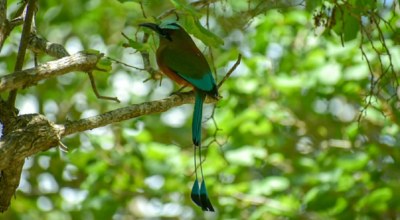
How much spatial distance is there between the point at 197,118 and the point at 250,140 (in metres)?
2.33

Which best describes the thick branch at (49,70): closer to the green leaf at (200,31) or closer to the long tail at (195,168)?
the green leaf at (200,31)

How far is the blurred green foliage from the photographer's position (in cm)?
500

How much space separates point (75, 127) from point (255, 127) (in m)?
3.10

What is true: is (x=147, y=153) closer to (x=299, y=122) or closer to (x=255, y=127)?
(x=255, y=127)

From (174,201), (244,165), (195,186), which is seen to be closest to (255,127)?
(244,165)

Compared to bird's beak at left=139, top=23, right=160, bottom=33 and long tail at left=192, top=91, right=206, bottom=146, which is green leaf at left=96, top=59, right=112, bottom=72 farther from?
long tail at left=192, top=91, right=206, bottom=146

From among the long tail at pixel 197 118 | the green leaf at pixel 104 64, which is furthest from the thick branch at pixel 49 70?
the long tail at pixel 197 118

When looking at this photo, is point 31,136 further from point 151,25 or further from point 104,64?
point 151,25

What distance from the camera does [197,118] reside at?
128 inches

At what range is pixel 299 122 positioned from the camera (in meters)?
6.23

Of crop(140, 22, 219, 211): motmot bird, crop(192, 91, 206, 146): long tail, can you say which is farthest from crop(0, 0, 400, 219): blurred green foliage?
crop(192, 91, 206, 146): long tail

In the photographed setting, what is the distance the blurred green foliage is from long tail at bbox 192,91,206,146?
2.99 ft

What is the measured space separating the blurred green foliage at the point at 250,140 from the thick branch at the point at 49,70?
1.60 metres

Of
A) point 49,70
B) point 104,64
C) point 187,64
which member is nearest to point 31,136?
point 49,70
